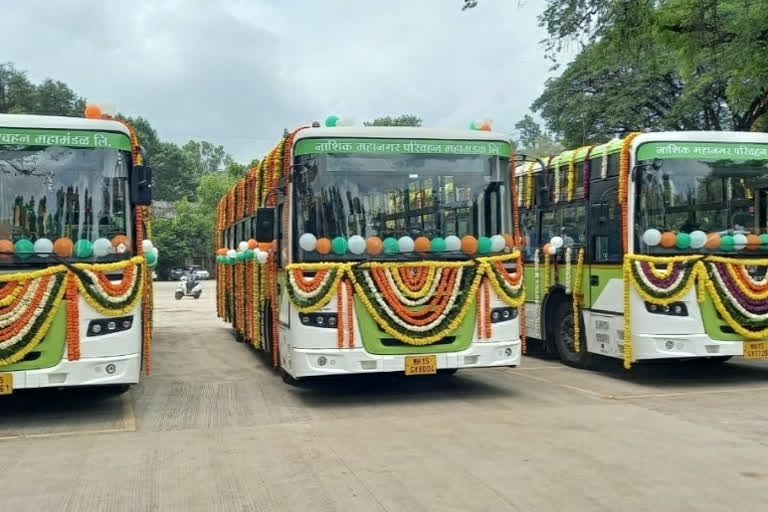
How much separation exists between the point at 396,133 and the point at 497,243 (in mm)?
1633

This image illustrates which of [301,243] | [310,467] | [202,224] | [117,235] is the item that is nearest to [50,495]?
[310,467]

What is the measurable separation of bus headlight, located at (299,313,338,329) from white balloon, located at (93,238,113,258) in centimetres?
203

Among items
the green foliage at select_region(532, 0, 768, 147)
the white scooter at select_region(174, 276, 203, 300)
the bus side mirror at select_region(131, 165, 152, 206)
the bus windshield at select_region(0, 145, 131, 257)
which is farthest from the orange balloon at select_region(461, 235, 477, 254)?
the white scooter at select_region(174, 276, 203, 300)

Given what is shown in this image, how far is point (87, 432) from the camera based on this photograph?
25.1 ft

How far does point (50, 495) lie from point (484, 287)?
484 centimetres

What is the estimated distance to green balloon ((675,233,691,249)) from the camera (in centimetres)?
961

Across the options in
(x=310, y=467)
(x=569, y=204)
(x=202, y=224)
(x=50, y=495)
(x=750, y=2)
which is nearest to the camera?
(x=50, y=495)

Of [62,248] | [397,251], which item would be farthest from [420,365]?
[62,248]

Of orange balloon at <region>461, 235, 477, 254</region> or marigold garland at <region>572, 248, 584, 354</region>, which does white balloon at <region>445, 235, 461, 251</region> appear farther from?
marigold garland at <region>572, 248, 584, 354</region>

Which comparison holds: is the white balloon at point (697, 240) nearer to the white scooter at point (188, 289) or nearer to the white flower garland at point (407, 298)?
the white flower garland at point (407, 298)

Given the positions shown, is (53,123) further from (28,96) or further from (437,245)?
(28,96)

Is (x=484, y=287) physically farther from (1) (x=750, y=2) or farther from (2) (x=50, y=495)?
(1) (x=750, y=2)

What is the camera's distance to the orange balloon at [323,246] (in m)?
8.45

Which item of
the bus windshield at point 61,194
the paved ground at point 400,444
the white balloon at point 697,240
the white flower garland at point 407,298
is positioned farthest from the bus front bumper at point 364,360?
the white balloon at point 697,240
